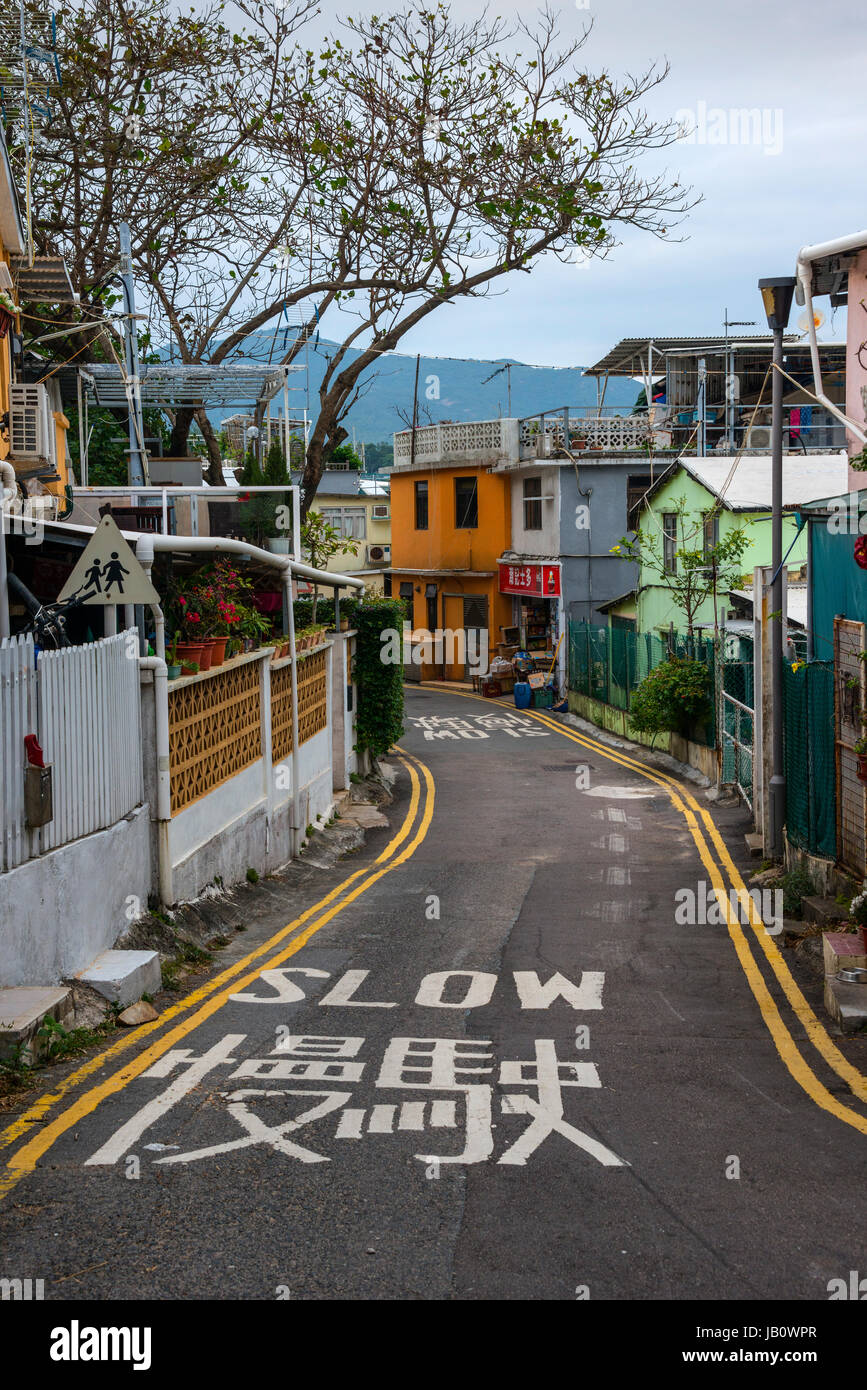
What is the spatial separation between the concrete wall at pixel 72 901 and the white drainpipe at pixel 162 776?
166 mm

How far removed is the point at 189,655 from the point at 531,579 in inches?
1318

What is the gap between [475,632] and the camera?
50.1 metres

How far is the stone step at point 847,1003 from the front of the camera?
910cm

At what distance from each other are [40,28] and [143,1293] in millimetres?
18824

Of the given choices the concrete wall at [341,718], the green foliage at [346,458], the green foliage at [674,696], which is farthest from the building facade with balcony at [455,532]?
the concrete wall at [341,718]

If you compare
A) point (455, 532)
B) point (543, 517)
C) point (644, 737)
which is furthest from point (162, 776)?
point (455, 532)

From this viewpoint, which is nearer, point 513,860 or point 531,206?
point 513,860

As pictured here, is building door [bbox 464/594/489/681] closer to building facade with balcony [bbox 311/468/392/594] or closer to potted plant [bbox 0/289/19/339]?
building facade with balcony [bbox 311/468/392/594]

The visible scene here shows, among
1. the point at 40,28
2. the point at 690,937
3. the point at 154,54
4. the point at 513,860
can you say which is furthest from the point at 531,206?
the point at 690,937

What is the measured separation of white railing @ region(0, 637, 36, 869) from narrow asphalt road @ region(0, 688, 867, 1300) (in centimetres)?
153

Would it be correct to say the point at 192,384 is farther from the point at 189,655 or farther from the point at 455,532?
the point at 455,532
